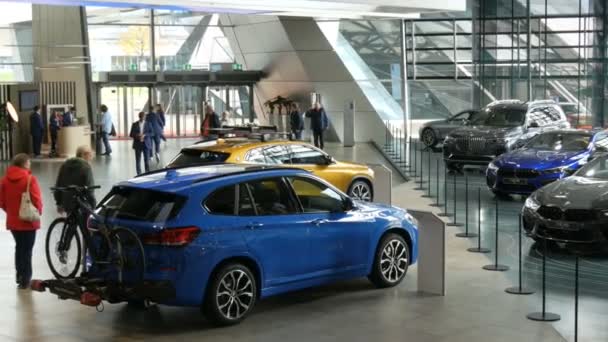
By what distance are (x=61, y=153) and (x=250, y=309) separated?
22197mm

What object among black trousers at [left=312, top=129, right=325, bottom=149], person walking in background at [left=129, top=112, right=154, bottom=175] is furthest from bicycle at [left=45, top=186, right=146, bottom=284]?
black trousers at [left=312, top=129, right=325, bottom=149]

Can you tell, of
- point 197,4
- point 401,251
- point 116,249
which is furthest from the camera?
point 197,4

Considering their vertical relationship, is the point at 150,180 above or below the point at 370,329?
above

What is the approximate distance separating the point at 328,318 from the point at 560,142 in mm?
→ 11189

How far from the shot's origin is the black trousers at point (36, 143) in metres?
30.2

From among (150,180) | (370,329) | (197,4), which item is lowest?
(370,329)

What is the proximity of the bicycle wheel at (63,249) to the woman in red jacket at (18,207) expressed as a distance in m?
0.28

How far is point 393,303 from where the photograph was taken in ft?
34.6

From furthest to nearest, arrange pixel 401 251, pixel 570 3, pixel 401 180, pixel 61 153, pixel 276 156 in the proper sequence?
pixel 570 3 → pixel 61 153 → pixel 401 180 → pixel 276 156 → pixel 401 251

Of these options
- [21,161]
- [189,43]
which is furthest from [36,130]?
[21,161]

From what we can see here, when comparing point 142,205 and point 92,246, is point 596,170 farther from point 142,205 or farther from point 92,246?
point 92,246

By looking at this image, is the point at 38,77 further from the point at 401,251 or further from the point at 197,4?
the point at 401,251

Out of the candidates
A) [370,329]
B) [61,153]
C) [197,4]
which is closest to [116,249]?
[370,329]

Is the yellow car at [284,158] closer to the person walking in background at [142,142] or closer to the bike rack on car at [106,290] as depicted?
the bike rack on car at [106,290]
